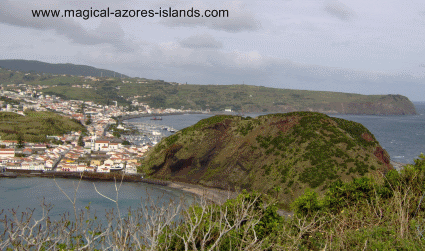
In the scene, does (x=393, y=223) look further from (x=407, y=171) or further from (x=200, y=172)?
(x=200, y=172)

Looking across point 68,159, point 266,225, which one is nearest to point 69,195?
point 68,159

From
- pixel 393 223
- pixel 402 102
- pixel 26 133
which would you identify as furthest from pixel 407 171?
pixel 402 102

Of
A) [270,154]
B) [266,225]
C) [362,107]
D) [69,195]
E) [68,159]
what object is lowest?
[69,195]

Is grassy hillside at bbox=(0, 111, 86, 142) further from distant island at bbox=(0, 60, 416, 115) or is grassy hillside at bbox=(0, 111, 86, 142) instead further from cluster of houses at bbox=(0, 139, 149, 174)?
distant island at bbox=(0, 60, 416, 115)

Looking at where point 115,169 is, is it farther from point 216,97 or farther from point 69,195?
point 216,97

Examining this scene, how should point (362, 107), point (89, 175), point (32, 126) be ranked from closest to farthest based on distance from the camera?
1. point (89, 175)
2. point (32, 126)
3. point (362, 107)

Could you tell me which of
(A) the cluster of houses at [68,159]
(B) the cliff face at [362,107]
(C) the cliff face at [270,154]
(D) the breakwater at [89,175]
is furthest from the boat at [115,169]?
(B) the cliff face at [362,107]
